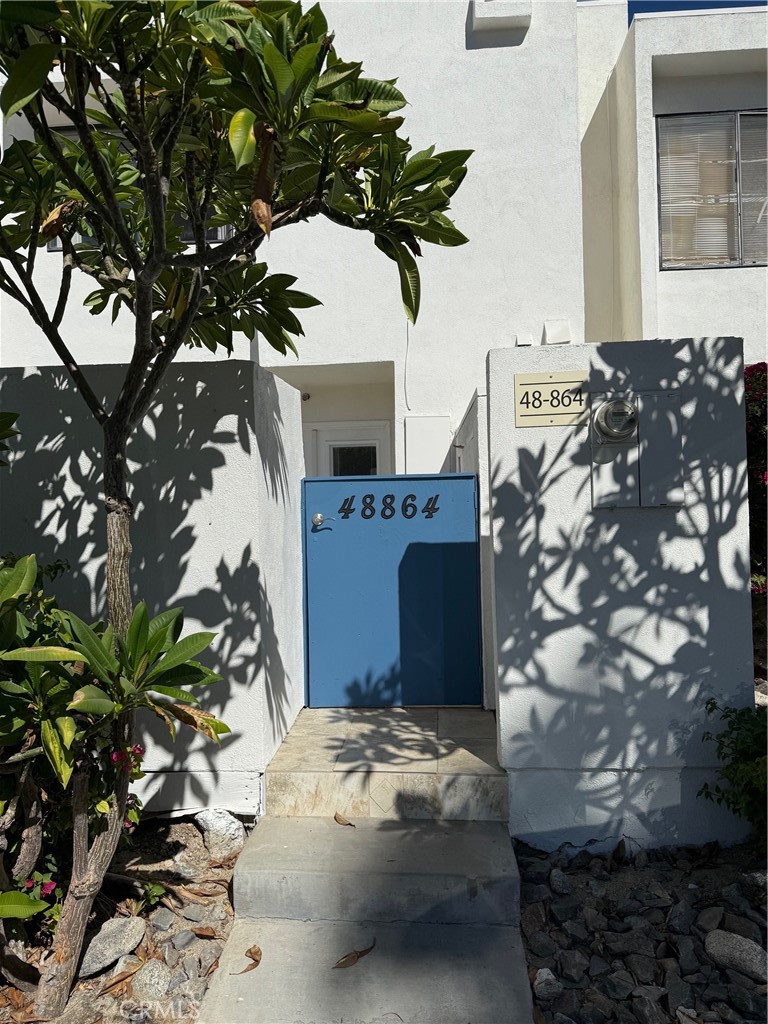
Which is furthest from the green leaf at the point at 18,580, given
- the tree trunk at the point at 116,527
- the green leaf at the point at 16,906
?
the green leaf at the point at 16,906

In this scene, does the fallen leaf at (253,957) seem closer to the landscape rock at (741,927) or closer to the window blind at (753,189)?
the landscape rock at (741,927)

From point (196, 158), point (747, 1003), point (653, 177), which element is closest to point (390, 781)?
point (747, 1003)

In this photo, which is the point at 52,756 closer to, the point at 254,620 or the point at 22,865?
the point at 22,865

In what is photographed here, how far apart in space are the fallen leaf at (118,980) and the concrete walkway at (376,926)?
1.13 feet

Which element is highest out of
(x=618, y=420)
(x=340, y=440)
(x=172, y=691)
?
(x=340, y=440)

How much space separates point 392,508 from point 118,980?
3052mm

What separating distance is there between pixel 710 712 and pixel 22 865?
10.3 feet

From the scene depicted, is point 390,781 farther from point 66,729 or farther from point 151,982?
point 66,729

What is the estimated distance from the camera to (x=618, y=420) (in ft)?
13.3

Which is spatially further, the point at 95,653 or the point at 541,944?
the point at 541,944

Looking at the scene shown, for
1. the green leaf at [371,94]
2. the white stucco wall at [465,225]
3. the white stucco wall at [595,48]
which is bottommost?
the green leaf at [371,94]

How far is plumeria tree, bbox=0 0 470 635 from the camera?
100 inches

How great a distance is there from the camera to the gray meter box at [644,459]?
159 inches

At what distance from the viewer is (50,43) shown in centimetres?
250
